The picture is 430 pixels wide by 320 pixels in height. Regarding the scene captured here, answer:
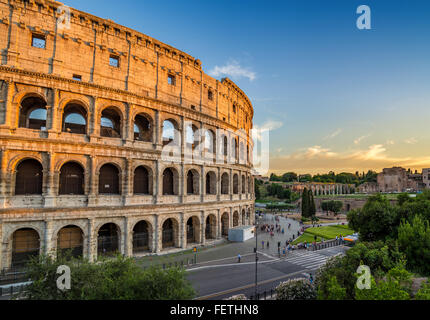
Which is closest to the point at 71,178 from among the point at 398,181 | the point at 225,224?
the point at 225,224

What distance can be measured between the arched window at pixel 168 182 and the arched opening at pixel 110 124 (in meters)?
6.79

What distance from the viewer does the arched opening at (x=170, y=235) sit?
28.0 m

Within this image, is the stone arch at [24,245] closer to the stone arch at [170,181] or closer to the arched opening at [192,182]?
the stone arch at [170,181]

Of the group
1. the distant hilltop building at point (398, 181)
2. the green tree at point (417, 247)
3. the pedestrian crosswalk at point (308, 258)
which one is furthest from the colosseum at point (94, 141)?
the distant hilltop building at point (398, 181)

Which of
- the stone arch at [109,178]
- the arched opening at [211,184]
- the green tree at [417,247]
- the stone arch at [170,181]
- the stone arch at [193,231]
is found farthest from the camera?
the arched opening at [211,184]

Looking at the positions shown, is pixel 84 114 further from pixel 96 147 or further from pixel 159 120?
pixel 159 120

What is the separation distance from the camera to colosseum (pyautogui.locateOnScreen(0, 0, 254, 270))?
20.5m

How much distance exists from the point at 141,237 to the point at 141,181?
19.9ft

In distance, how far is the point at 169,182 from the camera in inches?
1146

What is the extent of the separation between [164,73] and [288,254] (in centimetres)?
2617

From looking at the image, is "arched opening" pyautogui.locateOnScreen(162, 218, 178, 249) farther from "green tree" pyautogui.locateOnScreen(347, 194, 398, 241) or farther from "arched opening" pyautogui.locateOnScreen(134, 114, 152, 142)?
"green tree" pyautogui.locateOnScreen(347, 194, 398, 241)

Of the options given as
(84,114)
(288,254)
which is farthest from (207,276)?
(84,114)

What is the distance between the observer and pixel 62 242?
22.9 meters
